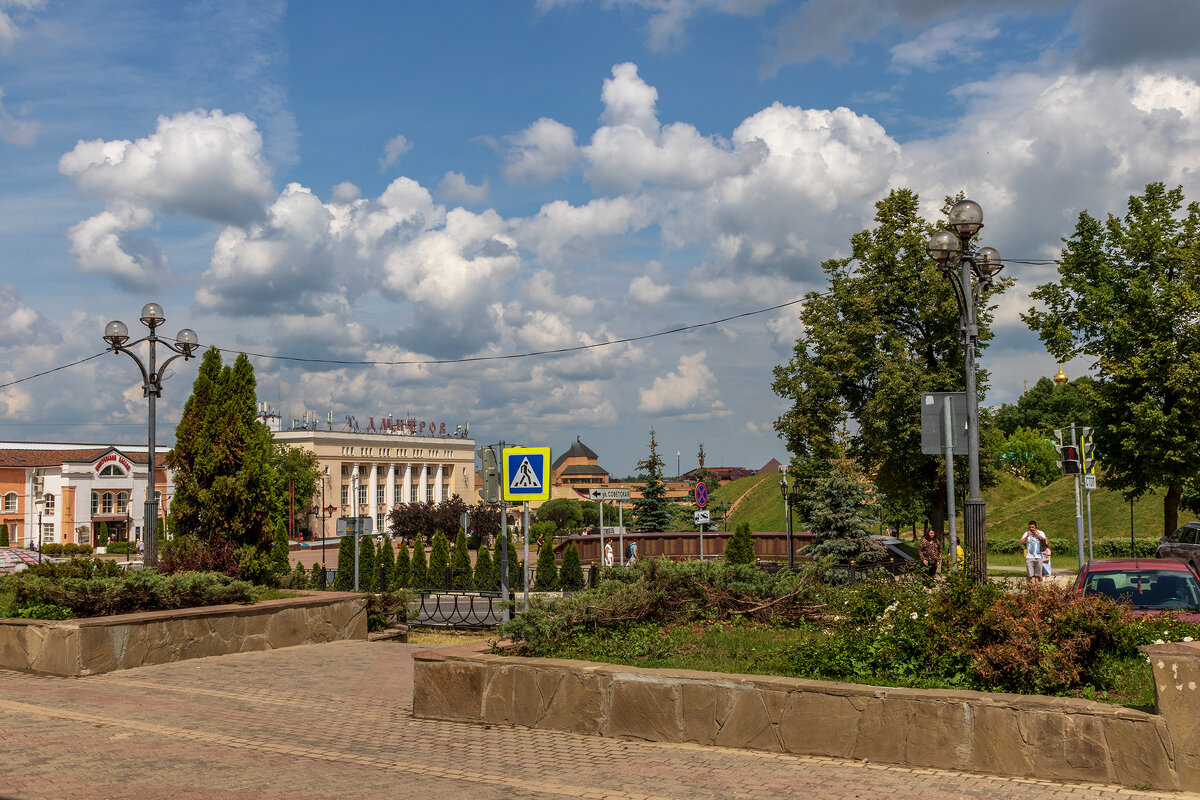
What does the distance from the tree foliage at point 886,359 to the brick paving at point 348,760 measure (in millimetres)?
24133

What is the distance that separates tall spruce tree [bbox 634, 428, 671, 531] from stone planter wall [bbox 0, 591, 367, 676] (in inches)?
1289

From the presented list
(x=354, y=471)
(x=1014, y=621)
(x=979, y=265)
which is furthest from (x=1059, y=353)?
(x=354, y=471)

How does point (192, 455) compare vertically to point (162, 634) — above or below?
above

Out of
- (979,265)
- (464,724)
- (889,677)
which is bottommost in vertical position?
(464,724)

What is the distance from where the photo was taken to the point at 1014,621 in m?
6.87

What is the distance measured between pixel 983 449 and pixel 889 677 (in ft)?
85.7

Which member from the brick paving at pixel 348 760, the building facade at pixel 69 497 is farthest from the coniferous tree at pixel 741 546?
the building facade at pixel 69 497

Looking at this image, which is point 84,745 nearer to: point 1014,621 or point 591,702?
point 591,702

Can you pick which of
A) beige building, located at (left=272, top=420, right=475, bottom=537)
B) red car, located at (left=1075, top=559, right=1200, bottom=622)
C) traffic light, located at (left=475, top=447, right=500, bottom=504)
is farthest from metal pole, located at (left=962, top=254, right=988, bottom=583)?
beige building, located at (left=272, top=420, right=475, bottom=537)

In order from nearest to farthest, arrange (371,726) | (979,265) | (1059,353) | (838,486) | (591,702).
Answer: (591,702)
(371,726)
(979,265)
(838,486)
(1059,353)

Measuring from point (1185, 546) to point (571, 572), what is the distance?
18.4 m

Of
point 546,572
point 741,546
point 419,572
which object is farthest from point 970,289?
point 419,572

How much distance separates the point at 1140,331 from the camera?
28609 millimetres

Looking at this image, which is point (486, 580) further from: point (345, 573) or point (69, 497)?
point (69, 497)
